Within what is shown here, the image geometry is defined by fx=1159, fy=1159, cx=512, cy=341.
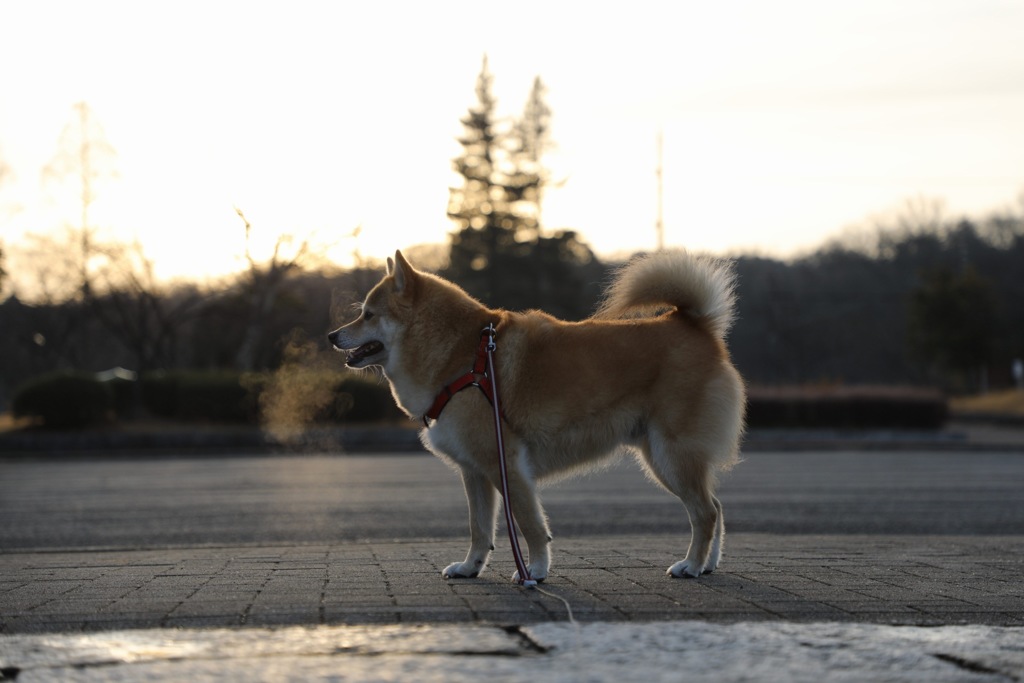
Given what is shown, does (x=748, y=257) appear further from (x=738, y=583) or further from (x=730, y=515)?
(x=738, y=583)

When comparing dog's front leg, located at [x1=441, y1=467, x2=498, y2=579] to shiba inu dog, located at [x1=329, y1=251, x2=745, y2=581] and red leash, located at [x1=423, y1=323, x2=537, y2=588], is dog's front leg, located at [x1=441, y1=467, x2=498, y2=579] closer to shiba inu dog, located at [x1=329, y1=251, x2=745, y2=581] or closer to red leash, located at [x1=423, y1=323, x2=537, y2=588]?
shiba inu dog, located at [x1=329, y1=251, x2=745, y2=581]

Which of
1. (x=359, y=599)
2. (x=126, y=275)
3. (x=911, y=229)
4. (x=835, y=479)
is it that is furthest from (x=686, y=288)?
(x=911, y=229)

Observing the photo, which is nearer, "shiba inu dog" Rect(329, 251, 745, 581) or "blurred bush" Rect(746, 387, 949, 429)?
"shiba inu dog" Rect(329, 251, 745, 581)

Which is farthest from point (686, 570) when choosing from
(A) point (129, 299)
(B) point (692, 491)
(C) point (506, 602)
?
(A) point (129, 299)

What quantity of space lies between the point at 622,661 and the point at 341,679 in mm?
1036

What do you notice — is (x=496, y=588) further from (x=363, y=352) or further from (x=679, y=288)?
(x=679, y=288)

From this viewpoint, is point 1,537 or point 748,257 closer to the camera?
point 1,537

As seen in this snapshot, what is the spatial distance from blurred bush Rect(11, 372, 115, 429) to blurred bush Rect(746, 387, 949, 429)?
20.2 m

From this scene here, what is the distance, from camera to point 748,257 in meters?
74.4

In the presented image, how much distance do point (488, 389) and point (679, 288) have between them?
5.01ft

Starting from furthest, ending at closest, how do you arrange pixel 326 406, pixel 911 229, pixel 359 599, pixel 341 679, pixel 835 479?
pixel 911 229 → pixel 326 406 → pixel 835 479 → pixel 359 599 → pixel 341 679

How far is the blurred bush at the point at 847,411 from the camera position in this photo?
Answer: 38.0 meters

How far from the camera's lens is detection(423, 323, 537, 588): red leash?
22.1ft

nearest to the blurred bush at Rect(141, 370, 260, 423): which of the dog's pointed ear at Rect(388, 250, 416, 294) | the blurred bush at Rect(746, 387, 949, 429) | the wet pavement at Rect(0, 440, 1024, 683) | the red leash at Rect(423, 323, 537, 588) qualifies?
the blurred bush at Rect(746, 387, 949, 429)
